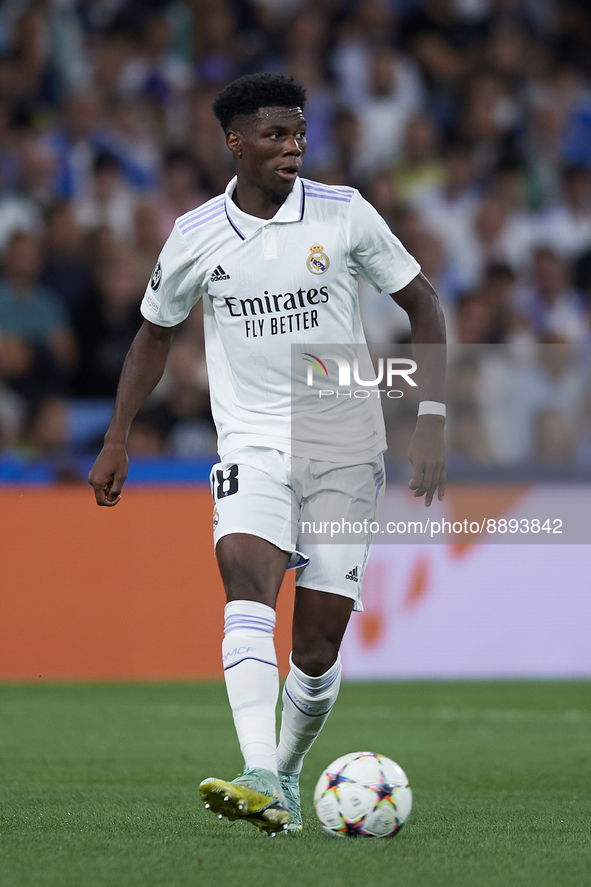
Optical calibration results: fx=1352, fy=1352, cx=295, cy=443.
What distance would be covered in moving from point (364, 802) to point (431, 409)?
4.30 feet

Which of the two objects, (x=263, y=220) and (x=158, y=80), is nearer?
(x=263, y=220)

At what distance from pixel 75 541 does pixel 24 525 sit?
1.20 feet

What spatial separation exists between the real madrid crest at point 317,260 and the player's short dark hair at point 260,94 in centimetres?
50

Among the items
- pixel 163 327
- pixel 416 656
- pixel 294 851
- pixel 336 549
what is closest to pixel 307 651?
pixel 336 549

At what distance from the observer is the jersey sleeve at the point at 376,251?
4629mm

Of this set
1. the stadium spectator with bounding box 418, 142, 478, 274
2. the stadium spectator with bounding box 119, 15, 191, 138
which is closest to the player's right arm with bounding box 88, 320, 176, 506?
the stadium spectator with bounding box 418, 142, 478, 274

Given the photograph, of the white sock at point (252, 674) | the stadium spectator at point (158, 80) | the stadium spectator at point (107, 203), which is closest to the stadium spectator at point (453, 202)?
the stadium spectator at point (158, 80)

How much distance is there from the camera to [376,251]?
465 centimetres

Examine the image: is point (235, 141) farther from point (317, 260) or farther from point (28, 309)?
point (28, 309)

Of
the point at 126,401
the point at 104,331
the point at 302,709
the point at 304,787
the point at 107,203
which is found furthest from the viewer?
the point at 107,203

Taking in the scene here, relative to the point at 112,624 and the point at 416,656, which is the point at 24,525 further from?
the point at 416,656

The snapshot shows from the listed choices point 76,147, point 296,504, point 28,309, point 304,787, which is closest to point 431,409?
point 296,504

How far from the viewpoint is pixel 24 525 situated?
9.28m

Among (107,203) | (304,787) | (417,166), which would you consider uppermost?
(417,166)
